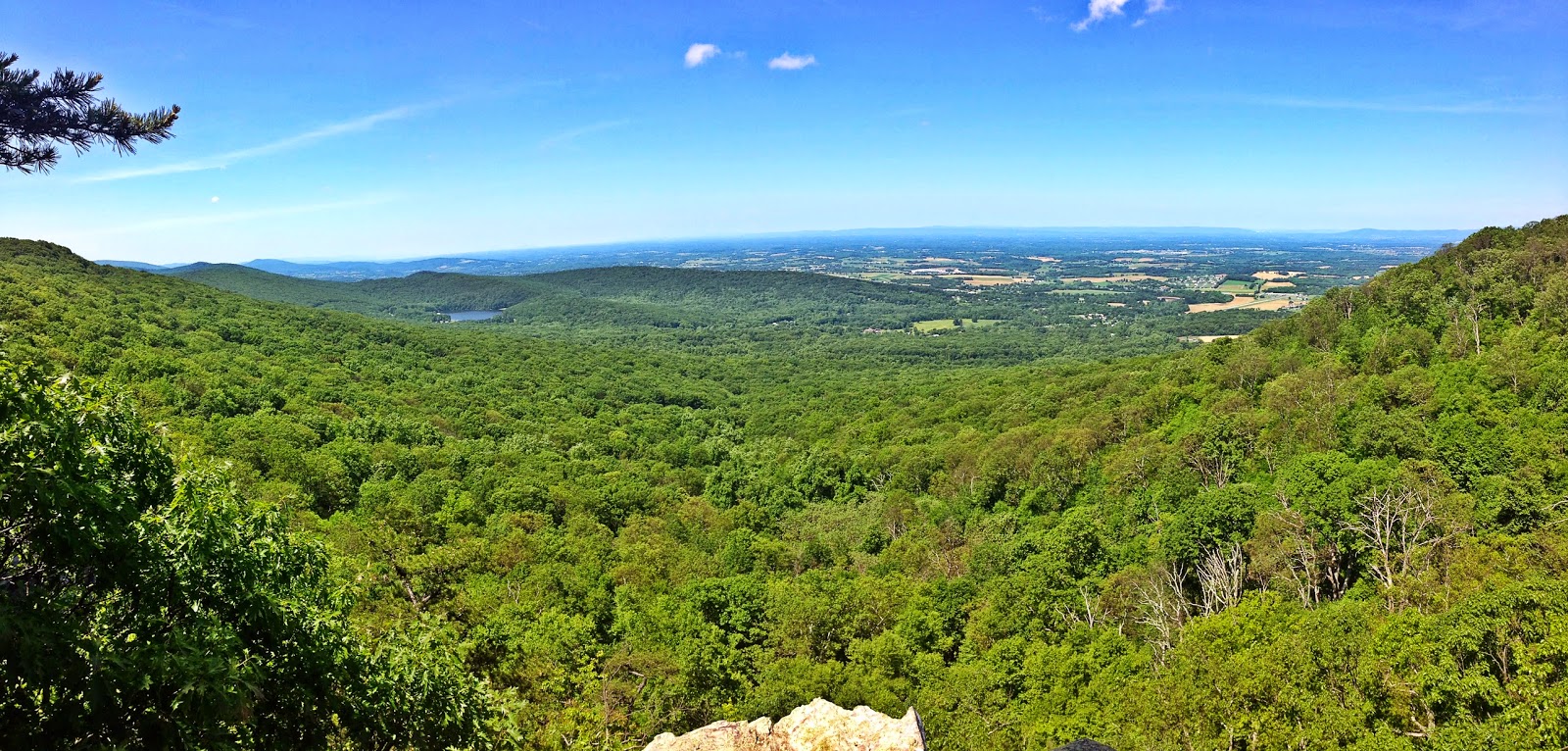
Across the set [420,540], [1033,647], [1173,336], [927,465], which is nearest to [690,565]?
[420,540]

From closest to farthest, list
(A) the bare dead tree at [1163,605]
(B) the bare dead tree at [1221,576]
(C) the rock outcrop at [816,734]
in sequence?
(C) the rock outcrop at [816,734] → (A) the bare dead tree at [1163,605] → (B) the bare dead tree at [1221,576]

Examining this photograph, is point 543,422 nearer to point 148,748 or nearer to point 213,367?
point 213,367

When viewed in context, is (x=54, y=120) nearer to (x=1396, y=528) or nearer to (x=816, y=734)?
(x=816, y=734)

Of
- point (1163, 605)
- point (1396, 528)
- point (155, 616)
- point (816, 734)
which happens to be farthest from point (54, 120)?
point (1396, 528)

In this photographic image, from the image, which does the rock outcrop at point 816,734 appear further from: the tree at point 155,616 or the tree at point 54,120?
the tree at point 54,120

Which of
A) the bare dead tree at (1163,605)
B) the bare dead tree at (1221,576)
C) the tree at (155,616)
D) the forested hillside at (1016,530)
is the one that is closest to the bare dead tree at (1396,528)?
the forested hillside at (1016,530)

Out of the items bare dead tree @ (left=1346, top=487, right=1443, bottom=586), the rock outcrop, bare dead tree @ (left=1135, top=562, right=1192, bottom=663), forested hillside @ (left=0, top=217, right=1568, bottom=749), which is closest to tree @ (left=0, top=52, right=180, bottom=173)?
forested hillside @ (left=0, top=217, right=1568, bottom=749)
